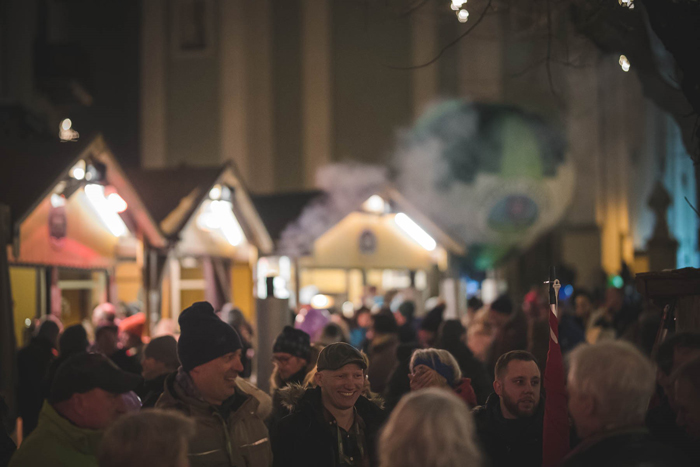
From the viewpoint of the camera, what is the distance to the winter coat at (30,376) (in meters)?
8.65

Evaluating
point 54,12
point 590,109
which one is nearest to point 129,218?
point 54,12

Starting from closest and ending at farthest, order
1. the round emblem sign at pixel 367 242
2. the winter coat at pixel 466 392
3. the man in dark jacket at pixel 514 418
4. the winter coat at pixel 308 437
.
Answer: the winter coat at pixel 308 437, the man in dark jacket at pixel 514 418, the winter coat at pixel 466 392, the round emblem sign at pixel 367 242

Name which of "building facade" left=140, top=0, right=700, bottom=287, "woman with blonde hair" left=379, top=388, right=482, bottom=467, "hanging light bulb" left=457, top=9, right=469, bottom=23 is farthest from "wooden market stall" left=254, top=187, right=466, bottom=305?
"woman with blonde hair" left=379, top=388, right=482, bottom=467

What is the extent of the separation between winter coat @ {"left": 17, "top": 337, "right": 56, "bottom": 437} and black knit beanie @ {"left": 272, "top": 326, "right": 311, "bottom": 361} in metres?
3.25

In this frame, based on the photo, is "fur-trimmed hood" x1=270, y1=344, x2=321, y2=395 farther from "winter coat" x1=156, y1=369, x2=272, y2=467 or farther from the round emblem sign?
the round emblem sign

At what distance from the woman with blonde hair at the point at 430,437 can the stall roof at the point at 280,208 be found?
56.7 ft

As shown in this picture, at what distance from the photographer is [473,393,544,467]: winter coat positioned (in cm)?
457

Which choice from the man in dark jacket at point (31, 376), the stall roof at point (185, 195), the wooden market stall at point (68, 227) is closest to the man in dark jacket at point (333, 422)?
the man in dark jacket at point (31, 376)

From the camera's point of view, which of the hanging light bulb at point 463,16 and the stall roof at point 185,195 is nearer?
the hanging light bulb at point 463,16

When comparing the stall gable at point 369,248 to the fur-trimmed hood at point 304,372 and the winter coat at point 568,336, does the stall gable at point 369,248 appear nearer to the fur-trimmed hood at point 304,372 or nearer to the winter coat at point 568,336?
the winter coat at point 568,336

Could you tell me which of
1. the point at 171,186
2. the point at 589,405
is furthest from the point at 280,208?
the point at 589,405

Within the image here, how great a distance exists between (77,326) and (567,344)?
5836 millimetres

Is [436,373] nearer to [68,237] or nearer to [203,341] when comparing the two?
[203,341]

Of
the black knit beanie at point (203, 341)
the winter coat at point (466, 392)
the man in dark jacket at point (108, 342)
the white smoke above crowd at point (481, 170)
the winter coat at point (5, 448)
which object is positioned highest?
the white smoke above crowd at point (481, 170)
